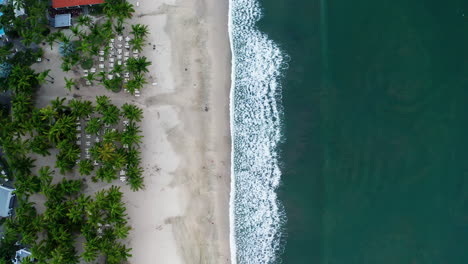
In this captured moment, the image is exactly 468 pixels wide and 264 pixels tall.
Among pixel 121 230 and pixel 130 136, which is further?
pixel 130 136

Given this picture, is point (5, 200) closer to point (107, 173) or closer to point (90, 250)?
point (90, 250)

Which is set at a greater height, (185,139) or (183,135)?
(183,135)

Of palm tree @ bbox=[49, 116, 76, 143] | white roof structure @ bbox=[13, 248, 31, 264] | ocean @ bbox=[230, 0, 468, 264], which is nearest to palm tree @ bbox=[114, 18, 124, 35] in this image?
palm tree @ bbox=[49, 116, 76, 143]

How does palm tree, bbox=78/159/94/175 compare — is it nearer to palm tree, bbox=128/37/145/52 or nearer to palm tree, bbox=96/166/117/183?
palm tree, bbox=96/166/117/183

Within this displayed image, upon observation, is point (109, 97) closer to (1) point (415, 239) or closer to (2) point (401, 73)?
(2) point (401, 73)

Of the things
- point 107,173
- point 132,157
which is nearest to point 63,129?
point 107,173

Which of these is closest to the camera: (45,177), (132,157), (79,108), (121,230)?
(121,230)
